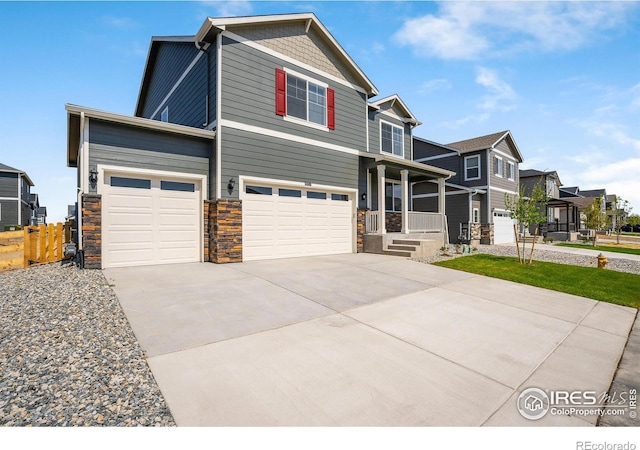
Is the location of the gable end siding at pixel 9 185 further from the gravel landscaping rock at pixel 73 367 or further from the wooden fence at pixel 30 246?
the gravel landscaping rock at pixel 73 367

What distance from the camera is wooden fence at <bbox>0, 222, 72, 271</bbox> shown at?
26.1ft

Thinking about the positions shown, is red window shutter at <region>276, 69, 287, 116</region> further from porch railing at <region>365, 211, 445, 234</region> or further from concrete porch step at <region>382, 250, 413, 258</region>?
concrete porch step at <region>382, 250, 413, 258</region>

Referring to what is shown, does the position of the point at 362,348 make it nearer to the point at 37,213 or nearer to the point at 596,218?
the point at 596,218

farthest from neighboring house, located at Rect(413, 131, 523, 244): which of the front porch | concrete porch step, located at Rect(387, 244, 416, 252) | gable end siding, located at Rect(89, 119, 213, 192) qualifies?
gable end siding, located at Rect(89, 119, 213, 192)

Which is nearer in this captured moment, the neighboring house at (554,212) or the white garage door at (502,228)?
the white garage door at (502,228)

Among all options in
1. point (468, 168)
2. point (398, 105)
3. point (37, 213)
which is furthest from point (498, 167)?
point (37, 213)

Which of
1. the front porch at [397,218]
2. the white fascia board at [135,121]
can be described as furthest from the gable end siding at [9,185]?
the front porch at [397,218]

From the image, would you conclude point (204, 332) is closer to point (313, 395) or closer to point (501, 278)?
point (313, 395)

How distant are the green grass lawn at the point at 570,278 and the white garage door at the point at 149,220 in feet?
26.3

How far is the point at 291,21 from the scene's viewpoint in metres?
10.3

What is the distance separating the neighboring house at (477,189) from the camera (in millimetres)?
18562

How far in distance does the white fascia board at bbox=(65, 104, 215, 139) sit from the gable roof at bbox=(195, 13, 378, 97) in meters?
3.00
